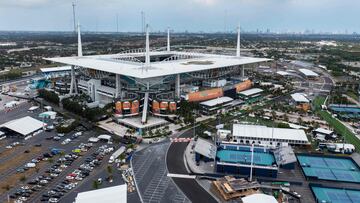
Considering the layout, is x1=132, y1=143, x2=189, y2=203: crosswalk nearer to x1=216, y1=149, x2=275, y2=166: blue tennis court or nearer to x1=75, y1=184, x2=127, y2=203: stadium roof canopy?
x1=75, y1=184, x2=127, y2=203: stadium roof canopy

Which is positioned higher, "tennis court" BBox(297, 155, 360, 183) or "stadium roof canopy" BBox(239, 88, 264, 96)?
"stadium roof canopy" BBox(239, 88, 264, 96)

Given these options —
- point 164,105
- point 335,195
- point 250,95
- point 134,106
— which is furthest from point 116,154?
point 250,95

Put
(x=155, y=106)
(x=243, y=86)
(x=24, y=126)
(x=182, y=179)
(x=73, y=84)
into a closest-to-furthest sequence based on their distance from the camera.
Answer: (x=182, y=179) → (x=24, y=126) → (x=155, y=106) → (x=73, y=84) → (x=243, y=86)

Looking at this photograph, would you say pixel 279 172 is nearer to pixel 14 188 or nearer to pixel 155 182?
pixel 155 182

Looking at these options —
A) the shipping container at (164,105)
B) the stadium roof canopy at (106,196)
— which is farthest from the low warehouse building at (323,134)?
the stadium roof canopy at (106,196)

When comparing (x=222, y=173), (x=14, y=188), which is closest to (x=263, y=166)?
(x=222, y=173)

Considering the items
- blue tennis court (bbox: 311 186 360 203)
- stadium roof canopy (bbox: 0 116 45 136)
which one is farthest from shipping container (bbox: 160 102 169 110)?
blue tennis court (bbox: 311 186 360 203)

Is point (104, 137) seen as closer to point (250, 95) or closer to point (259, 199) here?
point (259, 199)
